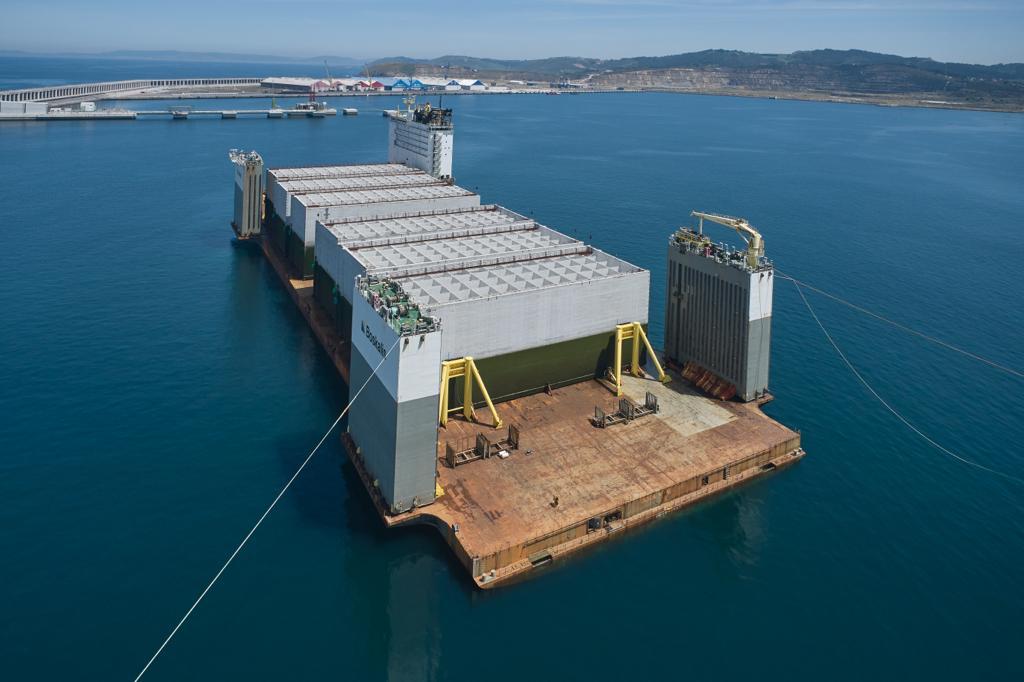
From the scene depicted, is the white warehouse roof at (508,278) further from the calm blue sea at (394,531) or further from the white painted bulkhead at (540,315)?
the calm blue sea at (394,531)

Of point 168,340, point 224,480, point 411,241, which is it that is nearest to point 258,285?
point 168,340

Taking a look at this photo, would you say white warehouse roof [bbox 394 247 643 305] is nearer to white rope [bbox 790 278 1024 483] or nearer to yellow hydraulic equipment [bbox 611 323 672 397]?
yellow hydraulic equipment [bbox 611 323 672 397]

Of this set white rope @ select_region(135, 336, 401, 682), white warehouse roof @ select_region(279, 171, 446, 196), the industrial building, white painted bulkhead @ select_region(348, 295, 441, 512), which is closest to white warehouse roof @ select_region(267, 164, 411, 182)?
white warehouse roof @ select_region(279, 171, 446, 196)

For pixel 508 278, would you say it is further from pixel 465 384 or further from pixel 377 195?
pixel 377 195

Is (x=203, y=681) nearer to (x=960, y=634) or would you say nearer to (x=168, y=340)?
(x=960, y=634)

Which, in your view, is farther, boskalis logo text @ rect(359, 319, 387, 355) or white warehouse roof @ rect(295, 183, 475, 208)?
white warehouse roof @ rect(295, 183, 475, 208)

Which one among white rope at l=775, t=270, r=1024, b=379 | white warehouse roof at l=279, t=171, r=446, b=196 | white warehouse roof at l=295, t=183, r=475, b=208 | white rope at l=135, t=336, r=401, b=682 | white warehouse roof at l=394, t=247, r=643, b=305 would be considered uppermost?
white warehouse roof at l=279, t=171, r=446, b=196

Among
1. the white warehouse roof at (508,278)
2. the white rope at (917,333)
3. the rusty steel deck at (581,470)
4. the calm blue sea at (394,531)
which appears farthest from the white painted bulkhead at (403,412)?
the white rope at (917,333)
